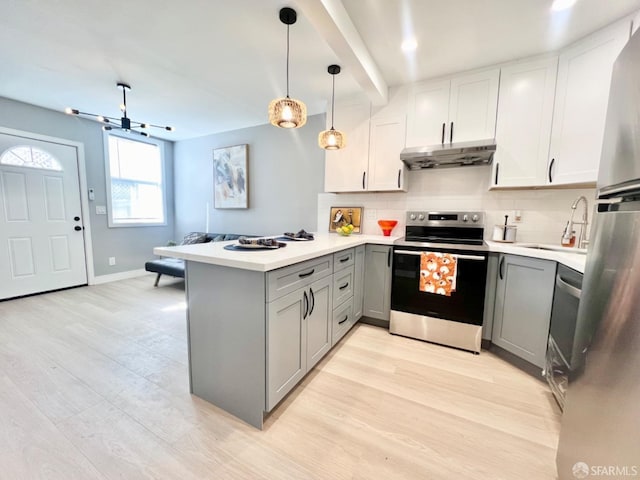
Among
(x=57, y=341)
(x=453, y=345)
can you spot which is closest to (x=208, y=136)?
(x=57, y=341)

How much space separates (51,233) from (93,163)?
118 centimetres

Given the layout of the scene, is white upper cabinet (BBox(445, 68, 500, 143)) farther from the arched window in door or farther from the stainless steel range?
the arched window in door

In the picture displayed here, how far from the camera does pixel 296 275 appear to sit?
151 cm

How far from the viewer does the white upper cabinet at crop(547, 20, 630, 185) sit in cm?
177

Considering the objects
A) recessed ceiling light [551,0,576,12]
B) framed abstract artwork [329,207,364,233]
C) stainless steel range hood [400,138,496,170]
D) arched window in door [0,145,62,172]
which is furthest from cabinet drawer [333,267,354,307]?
arched window in door [0,145,62,172]

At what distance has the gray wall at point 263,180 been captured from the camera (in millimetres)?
3689

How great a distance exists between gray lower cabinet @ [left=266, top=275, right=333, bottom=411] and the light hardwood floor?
0.19 metres

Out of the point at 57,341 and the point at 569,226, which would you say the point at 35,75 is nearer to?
the point at 57,341

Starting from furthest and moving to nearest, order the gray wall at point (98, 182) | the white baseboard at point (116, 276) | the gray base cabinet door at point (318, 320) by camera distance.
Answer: the white baseboard at point (116, 276)
the gray wall at point (98, 182)
the gray base cabinet door at point (318, 320)

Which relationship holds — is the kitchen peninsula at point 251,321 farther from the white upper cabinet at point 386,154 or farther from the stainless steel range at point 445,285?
the white upper cabinet at point 386,154

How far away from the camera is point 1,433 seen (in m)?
1.31

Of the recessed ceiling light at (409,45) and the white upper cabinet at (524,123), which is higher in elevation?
the recessed ceiling light at (409,45)

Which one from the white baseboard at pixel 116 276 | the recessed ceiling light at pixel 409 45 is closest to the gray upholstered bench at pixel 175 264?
the white baseboard at pixel 116 276

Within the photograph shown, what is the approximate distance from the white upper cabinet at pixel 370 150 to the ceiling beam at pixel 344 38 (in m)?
0.29
